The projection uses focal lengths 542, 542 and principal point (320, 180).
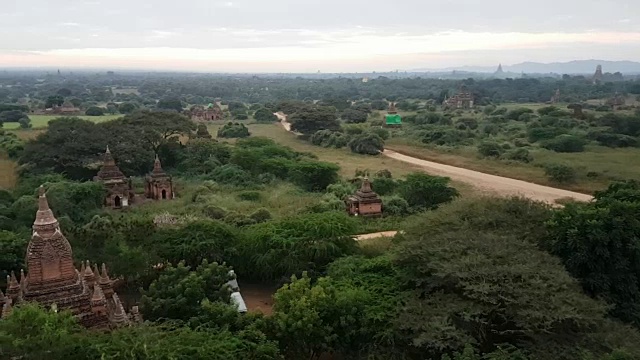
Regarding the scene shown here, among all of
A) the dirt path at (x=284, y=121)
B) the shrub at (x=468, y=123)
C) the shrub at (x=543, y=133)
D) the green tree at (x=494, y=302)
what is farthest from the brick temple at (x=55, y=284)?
the shrub at (x=468, y=123)

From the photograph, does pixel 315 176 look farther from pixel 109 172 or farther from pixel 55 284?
pixel 55 284

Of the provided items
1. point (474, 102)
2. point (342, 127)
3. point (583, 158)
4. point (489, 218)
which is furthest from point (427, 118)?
point (489, 218)

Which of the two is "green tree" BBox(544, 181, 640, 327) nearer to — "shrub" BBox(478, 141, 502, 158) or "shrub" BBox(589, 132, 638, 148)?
"shrub" BBox(478, 141, 502, 158)

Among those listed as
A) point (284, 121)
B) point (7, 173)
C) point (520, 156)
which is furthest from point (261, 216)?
point (284, 121)

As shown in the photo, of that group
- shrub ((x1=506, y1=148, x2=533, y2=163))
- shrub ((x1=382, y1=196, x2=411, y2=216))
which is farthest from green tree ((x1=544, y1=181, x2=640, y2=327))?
shrub ((x1=506, y1=148, x2=533, y2=163))

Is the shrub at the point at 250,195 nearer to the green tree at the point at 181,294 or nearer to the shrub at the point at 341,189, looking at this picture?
the shrub at the point at 341,189
